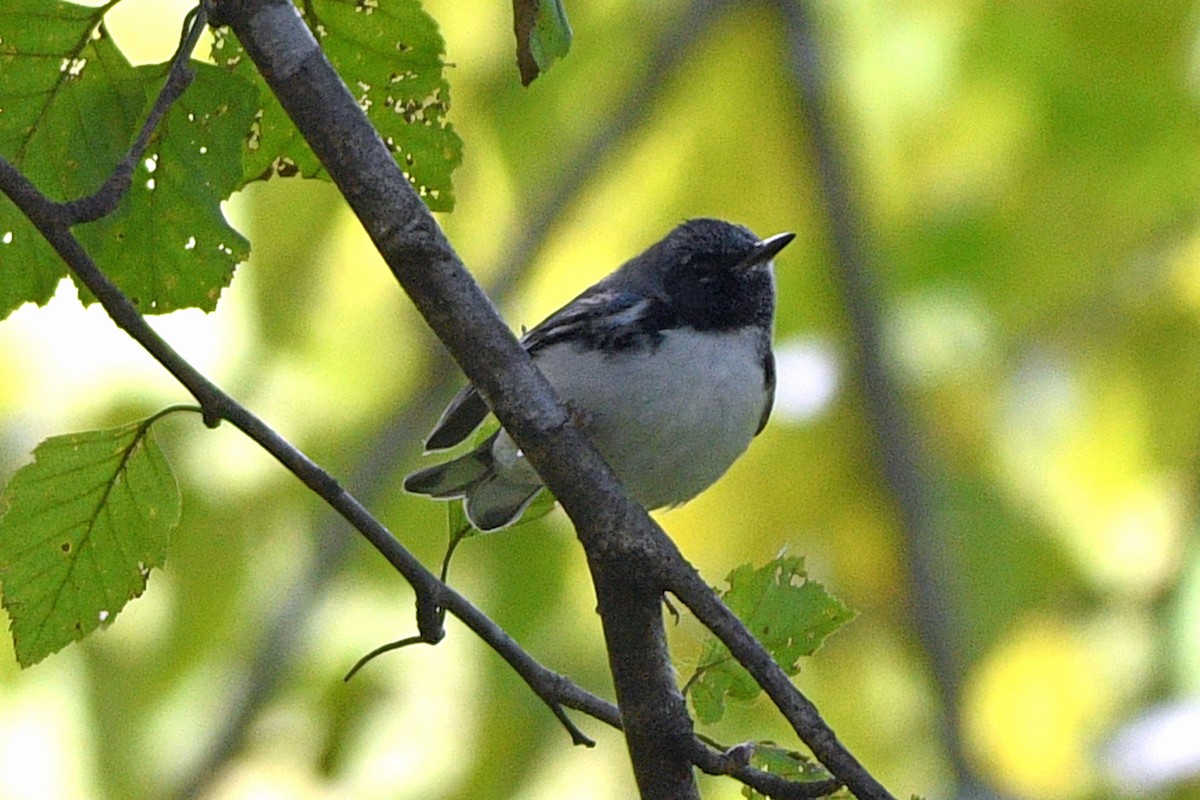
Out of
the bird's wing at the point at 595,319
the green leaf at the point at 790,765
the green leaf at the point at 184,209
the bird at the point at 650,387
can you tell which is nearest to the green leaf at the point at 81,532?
the green leaf at the point at 184,209

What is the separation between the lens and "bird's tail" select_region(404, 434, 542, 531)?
375cm

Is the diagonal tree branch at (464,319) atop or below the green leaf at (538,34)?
below

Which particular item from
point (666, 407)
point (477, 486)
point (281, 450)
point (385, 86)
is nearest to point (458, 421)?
point (477, 486)

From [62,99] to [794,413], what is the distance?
3.61 m

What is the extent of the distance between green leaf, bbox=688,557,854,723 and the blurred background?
102 inches

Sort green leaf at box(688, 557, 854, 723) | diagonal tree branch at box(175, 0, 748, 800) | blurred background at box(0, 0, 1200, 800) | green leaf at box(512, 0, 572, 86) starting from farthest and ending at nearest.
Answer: blurred background at box(0, 0, 1200, 800) → diagonal tree branch at box(175, 0, 748, 800) → green leaf at box(688, 557, 854, 723) → green leaf at box(512, 0, 572, 86)

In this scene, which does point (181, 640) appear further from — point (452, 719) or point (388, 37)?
point (388, 37)

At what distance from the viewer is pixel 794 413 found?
5.44 metres

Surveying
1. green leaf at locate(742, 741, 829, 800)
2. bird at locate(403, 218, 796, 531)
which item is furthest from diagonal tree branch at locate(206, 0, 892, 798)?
bird at locate(403, 218, 796, 531)

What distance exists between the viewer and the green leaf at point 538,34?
185cm

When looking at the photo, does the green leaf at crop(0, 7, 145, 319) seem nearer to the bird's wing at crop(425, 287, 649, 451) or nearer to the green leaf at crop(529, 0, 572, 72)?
the green leaf at crop(529, 0, 572, 72)

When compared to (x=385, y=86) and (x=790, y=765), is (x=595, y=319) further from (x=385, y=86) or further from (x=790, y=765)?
(x=790, y=765)

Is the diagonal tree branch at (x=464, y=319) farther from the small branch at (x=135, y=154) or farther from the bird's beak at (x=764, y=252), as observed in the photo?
the bird's beak at (x=764, y=252)

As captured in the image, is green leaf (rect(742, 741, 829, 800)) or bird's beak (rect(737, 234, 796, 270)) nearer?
green leaf (rect(742, 741, 829, 800))
